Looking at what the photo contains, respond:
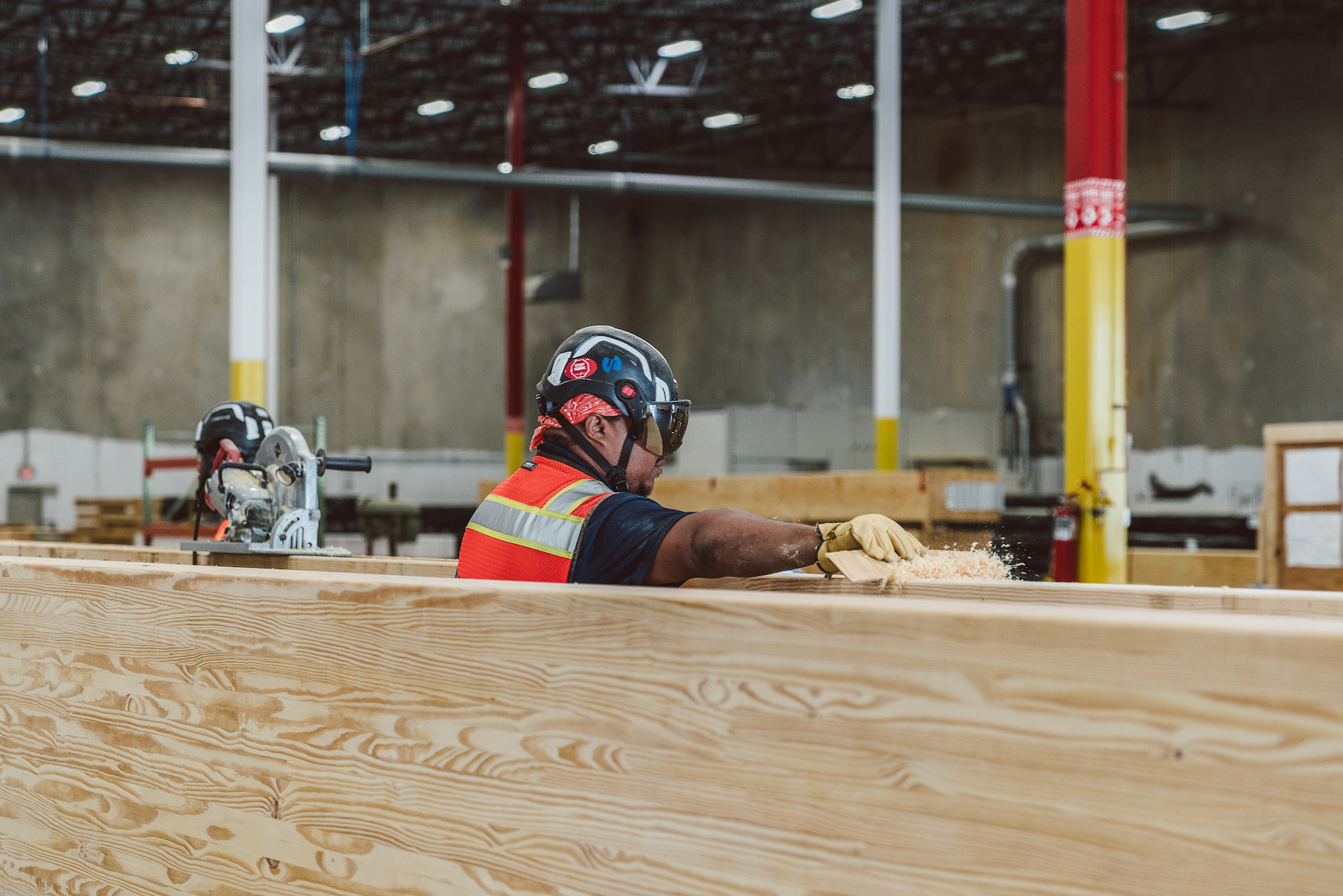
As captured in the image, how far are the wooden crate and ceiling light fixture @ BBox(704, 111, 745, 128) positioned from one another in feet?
58.1

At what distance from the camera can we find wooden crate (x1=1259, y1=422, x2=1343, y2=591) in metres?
6.72

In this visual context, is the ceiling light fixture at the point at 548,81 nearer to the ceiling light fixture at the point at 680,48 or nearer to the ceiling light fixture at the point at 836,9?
the ceiling light fixture at the point at 680,48

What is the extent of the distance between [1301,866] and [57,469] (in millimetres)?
23614

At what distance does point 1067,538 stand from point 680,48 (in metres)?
14.6

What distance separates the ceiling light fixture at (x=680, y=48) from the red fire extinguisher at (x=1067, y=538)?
14.3 metres

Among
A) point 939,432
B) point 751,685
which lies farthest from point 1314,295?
point 751,685

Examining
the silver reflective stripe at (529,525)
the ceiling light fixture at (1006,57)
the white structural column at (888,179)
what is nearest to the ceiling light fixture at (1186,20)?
the ceiling light fixture at (1006,57)

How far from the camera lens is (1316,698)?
1.27m

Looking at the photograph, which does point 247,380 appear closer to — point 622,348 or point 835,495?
point 835,495

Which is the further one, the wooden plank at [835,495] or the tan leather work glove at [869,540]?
the wooden plank at [835,495]

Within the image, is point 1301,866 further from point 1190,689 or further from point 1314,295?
point 1314,295

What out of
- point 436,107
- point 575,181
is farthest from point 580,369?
point 436,107

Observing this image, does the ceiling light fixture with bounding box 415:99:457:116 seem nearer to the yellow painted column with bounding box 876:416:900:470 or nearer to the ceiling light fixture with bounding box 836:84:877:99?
the ceiling light fixture with bounding box 836:84:877:99

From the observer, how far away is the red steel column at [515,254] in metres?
17.6
